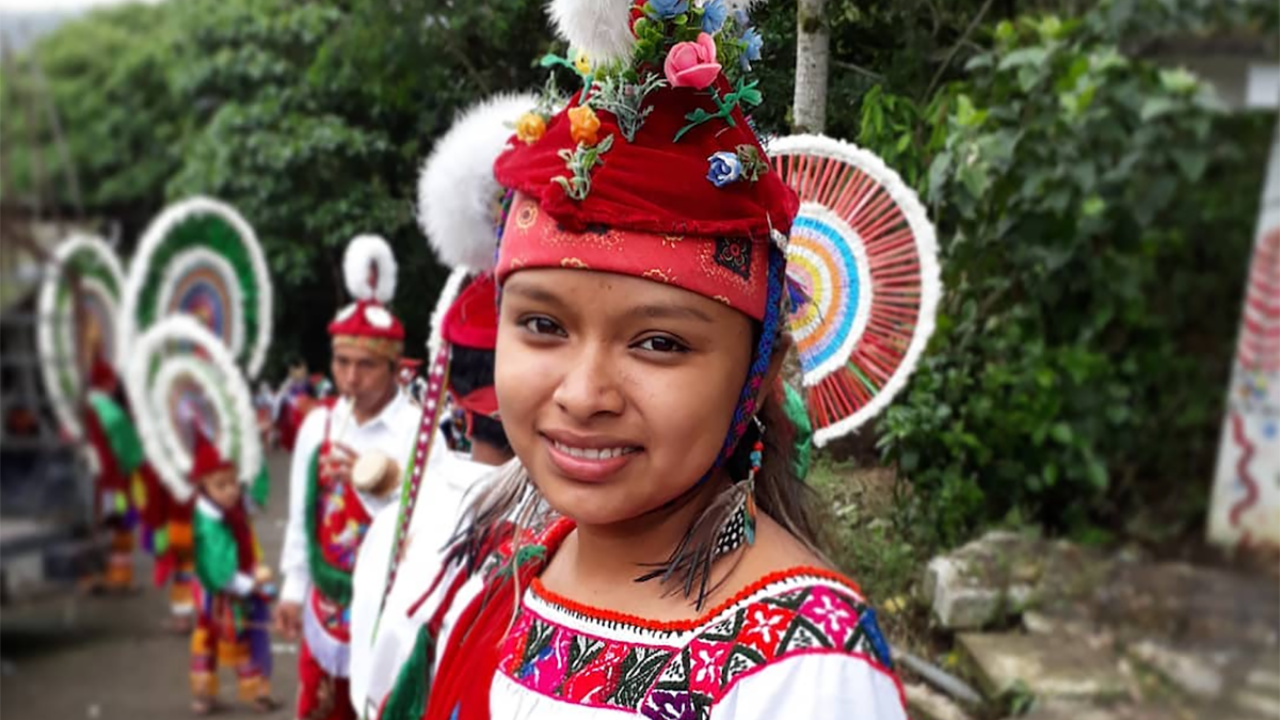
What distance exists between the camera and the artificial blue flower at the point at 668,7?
1.19 m

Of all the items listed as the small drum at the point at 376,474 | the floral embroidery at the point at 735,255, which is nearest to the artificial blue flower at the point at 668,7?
the floral embroidery at the point at 735,255

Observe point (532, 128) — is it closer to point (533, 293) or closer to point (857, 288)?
point (533, 293)

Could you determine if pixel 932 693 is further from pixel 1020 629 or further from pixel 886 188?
pixel 886 188

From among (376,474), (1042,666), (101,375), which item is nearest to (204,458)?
(101,375)

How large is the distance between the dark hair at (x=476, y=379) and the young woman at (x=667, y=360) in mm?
796

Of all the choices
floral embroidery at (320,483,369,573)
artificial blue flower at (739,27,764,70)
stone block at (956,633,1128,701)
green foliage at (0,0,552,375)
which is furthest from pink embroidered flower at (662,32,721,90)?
floral embroidery at (320,483,369,573)

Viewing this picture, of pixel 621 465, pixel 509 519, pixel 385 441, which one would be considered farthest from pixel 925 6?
pixel 385 441

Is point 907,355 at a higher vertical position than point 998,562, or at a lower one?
higher

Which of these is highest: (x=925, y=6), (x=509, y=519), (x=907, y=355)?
(x=925, y=6)

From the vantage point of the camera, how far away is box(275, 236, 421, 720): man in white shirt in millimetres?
2947

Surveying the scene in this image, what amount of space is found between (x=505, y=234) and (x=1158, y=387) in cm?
450

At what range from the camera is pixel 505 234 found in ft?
4.36

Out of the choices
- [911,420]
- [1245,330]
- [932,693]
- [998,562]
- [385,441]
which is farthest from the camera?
[1245,330]

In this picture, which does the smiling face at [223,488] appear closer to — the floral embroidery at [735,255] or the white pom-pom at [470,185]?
the white pom-pom at [470,185]
